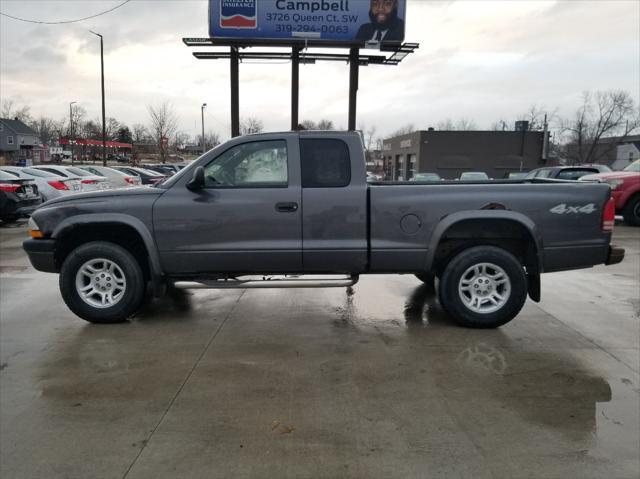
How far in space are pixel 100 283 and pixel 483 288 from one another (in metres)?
4.01

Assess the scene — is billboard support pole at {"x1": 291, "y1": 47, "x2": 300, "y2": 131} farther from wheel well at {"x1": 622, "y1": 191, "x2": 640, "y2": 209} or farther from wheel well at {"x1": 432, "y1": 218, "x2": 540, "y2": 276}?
wheel well at {"x1": 432, "y1": 218, "x2": 540, "y2": 276}

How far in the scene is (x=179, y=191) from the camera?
16.8 ft

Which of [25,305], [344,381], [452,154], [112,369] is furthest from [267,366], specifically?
[452,154]

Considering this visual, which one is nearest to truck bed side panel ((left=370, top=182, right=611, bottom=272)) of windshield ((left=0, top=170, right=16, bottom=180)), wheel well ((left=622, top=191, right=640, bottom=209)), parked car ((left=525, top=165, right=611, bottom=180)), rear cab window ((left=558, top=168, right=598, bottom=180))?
wheel well ((left=622, top=191, right=640, bottom=209))

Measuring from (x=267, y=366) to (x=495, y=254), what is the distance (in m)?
2.58

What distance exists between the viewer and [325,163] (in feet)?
17.0

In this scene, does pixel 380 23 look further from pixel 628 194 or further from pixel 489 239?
pixel 489 239

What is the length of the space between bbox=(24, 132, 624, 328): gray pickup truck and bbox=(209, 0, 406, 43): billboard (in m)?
12.4

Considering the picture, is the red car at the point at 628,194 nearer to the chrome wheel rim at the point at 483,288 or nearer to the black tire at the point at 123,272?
the chrome wheel rim at the point at 483,288

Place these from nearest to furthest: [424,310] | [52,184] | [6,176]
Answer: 1. [424,310]
2. [6,176]
3. [52,184]

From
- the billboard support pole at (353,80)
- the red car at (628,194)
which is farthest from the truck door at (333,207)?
the billboard support pole at (353,80)

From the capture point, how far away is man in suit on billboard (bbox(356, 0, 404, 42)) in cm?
1639

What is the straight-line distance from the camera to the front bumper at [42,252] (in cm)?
516

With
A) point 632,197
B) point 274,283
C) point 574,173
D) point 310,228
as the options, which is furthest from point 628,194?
point 274,283
